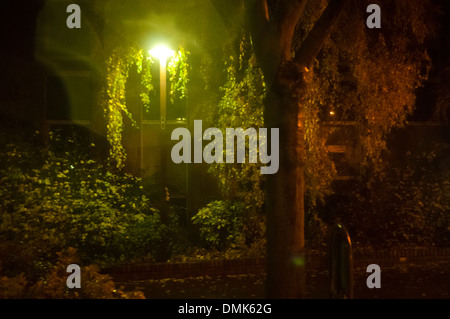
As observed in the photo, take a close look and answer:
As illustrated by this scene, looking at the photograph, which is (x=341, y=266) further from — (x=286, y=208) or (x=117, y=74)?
(x=117, y=74)

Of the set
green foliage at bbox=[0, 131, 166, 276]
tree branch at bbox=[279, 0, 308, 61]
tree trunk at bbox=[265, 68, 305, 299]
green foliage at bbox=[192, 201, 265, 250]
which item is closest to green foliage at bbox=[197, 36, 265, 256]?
green foliage at bbox=[192, 201, 265, 250]

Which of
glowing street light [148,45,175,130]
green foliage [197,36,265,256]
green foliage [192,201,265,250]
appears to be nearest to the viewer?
glowing street light [148,45,175,130]

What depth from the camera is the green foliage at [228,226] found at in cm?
1047

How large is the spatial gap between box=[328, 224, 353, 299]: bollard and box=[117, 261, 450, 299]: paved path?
10.2ft

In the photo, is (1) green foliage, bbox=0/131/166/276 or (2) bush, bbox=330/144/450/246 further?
(2) bush, bbox=330/144/450/246

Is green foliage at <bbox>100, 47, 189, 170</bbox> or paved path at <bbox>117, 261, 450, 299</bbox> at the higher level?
green foliage at <bbox>100, 47, 189, 170</bbox>

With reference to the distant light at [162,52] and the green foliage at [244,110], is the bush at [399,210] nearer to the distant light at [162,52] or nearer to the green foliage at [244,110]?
the green foliage at [244,110]

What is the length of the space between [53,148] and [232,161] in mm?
3952

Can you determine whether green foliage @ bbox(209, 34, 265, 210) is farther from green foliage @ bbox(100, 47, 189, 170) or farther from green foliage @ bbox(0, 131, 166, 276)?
green foliage @ bbox(0, 131, 166, 276)

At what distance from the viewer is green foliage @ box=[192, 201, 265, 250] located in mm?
10469

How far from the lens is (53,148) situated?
11.1 metres
